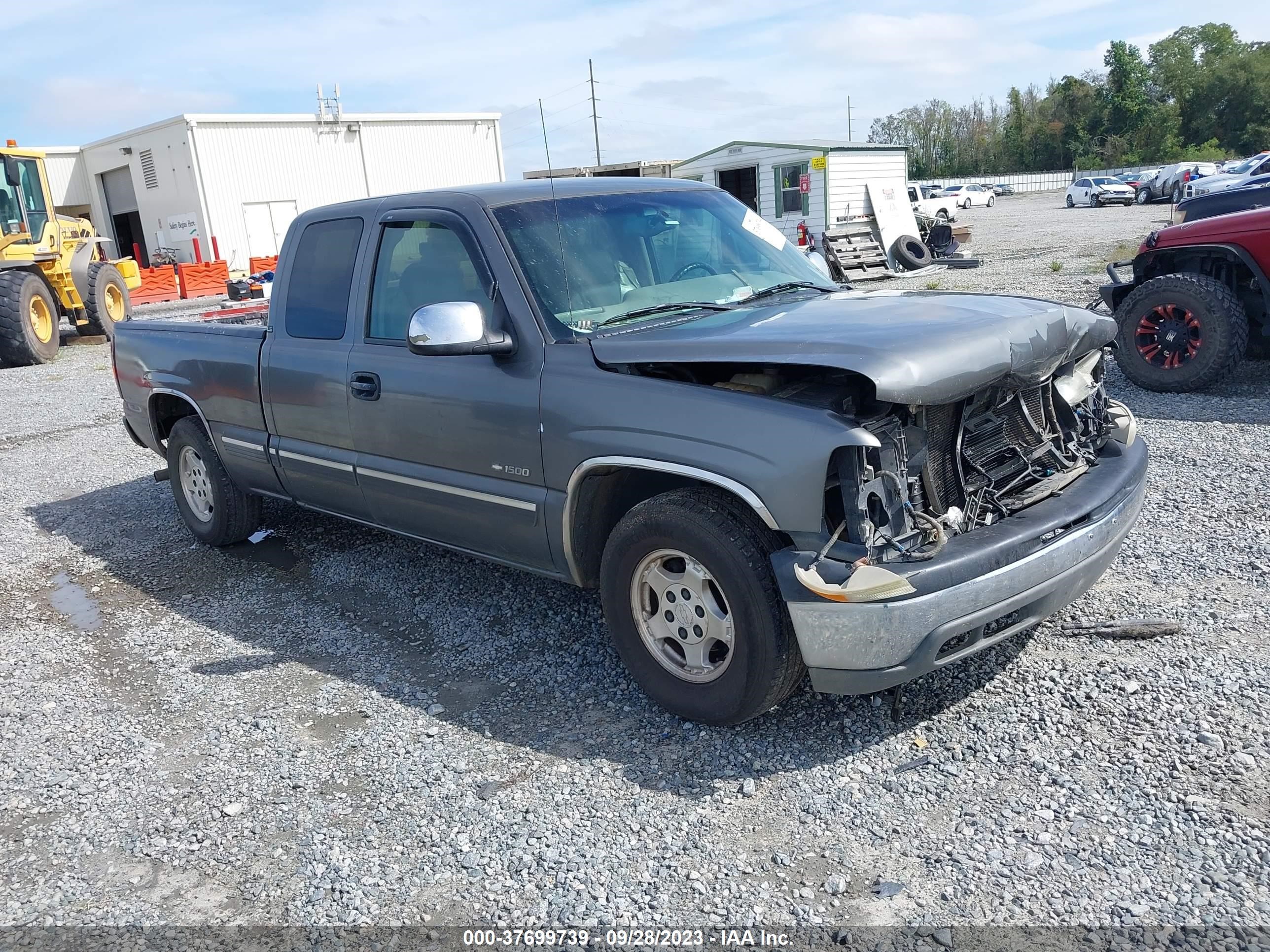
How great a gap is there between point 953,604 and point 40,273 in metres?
17.4

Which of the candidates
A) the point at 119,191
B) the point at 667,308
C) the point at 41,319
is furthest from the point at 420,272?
the point at 119,191

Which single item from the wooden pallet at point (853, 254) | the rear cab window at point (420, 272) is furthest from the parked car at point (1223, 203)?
the wooden pallet at point (853, 254)

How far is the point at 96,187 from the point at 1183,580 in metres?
41.9

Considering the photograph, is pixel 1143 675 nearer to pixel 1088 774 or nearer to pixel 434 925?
pixel 1088 774

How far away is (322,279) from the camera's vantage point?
4828 millimetres

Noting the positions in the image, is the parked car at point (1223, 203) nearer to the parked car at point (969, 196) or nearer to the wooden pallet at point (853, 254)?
the wooden pallet at point (853, 254)

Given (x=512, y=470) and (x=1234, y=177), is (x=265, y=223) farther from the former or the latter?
(x=512, y=470)

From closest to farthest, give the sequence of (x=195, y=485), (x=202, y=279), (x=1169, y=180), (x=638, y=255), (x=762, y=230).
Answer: (x=638, y=255)
(x=762, y=230)
(x=195, y=485)
(x=202, y=279)
(x=1169, y=180)

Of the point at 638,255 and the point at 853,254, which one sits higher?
the point at 638,255

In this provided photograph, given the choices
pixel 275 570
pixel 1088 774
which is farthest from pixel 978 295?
pixel 275 570

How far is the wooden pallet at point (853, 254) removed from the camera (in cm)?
1975

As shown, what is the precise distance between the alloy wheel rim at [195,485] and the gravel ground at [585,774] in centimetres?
83

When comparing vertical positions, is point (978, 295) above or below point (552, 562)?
above

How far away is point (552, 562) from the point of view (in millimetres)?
3938
